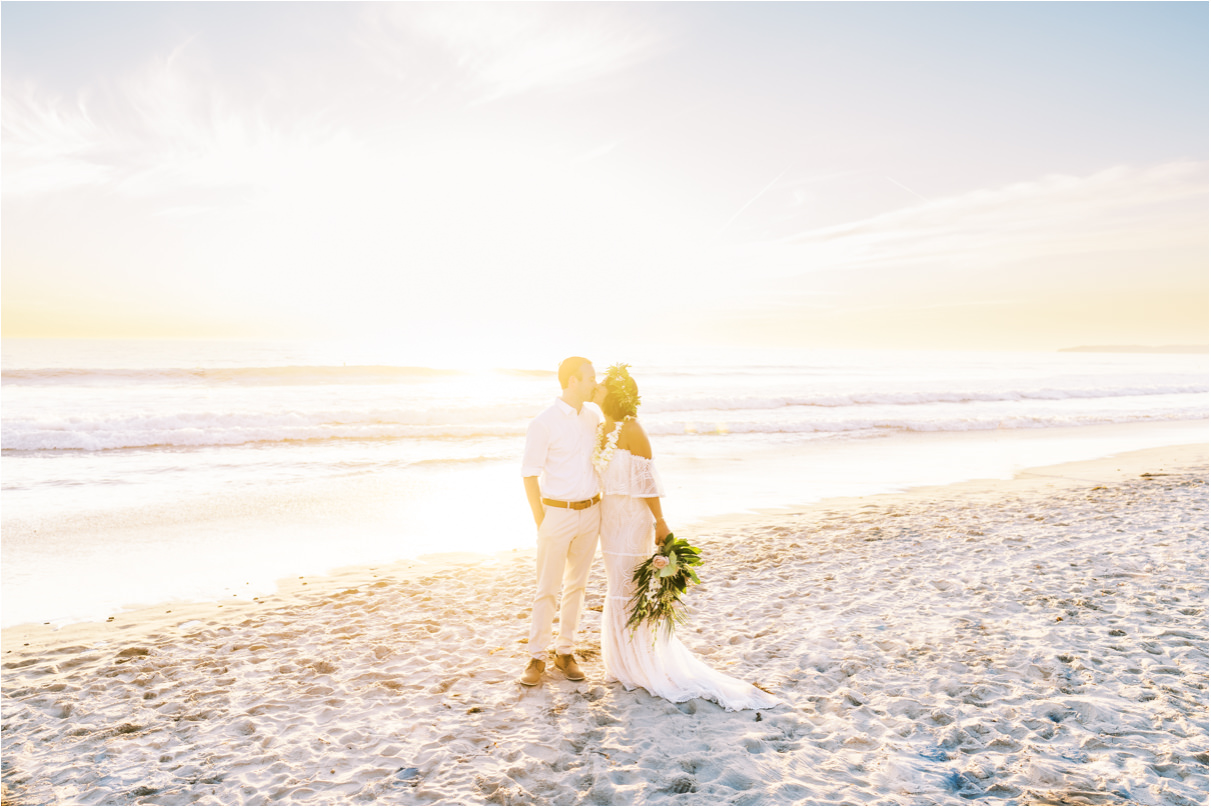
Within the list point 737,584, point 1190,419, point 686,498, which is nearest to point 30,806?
point 737,584

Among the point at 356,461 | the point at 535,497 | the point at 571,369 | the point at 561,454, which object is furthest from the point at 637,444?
the point at 356,461

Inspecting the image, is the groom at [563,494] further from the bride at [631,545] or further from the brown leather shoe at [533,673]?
the bride at [631,545]

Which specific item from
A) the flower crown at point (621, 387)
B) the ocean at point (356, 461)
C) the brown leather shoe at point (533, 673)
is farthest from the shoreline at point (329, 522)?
the flower crown at point (621, 387)

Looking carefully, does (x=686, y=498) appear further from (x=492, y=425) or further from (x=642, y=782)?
(x=492, y=425)

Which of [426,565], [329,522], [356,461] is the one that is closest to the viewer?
[426,565]

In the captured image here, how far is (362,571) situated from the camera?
8516 mm

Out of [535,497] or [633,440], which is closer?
[633,440]

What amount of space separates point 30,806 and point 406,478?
1052cm

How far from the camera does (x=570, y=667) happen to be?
5.31 meters

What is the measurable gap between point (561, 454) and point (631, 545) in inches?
36.1

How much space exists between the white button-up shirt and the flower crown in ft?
1.18

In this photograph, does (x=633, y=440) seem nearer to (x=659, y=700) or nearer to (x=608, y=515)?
(x=608, y=515)

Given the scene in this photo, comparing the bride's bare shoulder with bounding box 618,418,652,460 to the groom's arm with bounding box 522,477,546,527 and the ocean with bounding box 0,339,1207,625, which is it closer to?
the groom's arm with bounding box 522,477,546,527

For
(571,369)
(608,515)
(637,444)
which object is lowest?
(608,515)
